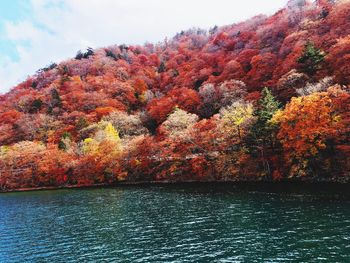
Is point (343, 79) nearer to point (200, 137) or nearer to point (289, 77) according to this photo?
point (289, 77)

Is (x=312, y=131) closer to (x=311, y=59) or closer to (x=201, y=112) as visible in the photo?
(x=311, y=59)

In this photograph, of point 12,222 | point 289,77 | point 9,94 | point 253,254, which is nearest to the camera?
point 253,254

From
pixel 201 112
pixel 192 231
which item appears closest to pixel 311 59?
pixel 201 112

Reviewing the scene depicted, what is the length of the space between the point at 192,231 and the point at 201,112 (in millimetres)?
77320

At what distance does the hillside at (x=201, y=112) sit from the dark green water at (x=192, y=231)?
1415 cm

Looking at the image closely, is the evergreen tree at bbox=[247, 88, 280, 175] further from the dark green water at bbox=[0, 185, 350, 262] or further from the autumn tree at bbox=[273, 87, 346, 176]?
the dark green water at bbox=[0, 185, 350, 262]

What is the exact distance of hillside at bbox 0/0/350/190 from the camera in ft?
186

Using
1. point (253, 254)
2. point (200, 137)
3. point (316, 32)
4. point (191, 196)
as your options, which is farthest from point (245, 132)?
point (316, 32)

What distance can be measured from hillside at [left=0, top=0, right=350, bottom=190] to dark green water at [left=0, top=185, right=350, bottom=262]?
1415 centimetres

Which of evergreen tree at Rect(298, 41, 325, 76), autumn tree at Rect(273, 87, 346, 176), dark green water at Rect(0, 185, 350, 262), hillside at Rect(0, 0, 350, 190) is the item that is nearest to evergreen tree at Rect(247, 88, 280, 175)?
hillside at Rect(0, 0, 350, 190)

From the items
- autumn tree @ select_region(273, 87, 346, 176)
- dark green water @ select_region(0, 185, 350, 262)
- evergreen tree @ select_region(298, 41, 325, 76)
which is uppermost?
evergreen tree @ select_region(298, 41, 325, 76)

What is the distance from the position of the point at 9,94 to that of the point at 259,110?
517ft

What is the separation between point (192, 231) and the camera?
110 feet

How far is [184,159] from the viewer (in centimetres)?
7812
